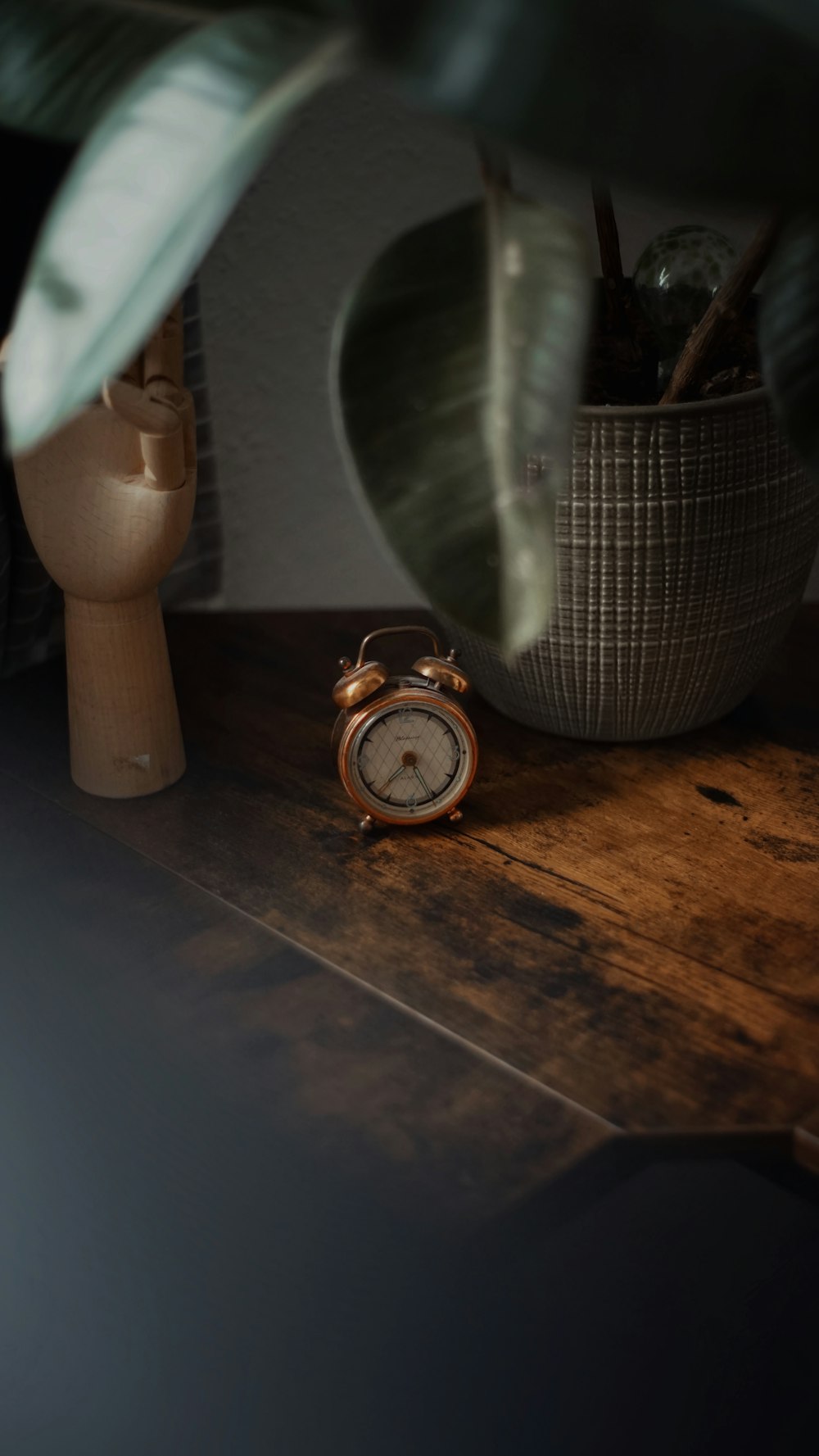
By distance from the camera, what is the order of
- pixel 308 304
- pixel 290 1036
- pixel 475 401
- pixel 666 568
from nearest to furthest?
1. pixel 475 401
2. pixel 290 1036
3. pixel 666 568
4. pixel 308 304

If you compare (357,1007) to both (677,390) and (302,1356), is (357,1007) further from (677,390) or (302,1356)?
(677,390)

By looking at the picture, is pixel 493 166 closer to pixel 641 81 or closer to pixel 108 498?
pixel 641 81

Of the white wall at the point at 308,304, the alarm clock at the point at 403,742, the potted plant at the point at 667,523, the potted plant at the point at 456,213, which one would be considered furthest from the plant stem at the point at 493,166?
the white wall at the point at 308,304

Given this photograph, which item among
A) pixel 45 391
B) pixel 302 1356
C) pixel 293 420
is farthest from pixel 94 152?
pixel 293 420

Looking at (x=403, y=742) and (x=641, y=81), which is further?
(x=403, y=742)

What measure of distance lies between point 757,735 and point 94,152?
28.0 inches

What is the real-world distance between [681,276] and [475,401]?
46cm

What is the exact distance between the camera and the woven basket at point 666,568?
0.79 metres

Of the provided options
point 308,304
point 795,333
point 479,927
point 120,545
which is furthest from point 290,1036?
point 308,304

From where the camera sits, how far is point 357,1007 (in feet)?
2.41

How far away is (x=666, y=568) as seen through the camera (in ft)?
2.70

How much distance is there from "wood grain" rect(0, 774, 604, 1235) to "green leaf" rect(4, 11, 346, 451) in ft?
1.36

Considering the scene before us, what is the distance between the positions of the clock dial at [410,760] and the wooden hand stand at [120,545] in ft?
0.52

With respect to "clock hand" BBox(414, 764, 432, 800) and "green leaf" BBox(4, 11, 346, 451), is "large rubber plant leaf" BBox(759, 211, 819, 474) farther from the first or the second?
"clock hand" BBox(414, 764, 432, 800)
